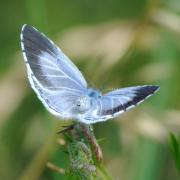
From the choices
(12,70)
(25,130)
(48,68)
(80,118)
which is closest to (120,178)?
(25,130)

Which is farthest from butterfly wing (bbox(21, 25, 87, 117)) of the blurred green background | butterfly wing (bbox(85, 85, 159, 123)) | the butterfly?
the blurred green background

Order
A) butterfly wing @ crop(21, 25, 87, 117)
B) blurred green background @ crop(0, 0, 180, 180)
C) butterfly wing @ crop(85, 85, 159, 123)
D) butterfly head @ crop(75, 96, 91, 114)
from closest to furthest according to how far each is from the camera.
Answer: butterfly wing @ crop(85, 85, 159, 123), butterfly head @ crop(75, 96, 91, 114), butterfly wing @ crop(21, 25, 87, 117), blurred green background @ crop(0, 0, 180, 180)

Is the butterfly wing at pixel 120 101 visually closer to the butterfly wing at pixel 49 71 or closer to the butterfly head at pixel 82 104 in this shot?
the butterfly head at pixel 82 104

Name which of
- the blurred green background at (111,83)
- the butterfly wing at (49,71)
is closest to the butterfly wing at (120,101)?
the butterfly wing at (49,71)

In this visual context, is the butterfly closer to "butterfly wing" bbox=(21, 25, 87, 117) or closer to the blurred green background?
"butterfly wing" bbox=(21, 25, 87, 117)

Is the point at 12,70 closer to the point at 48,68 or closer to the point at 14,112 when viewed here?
the point at 14,112

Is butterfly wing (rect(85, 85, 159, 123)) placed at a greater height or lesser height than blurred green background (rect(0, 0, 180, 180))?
greater

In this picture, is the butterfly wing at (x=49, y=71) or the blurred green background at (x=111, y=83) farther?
the blurred green background at (x=111, y=83)

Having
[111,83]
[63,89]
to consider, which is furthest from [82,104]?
[111,83]
